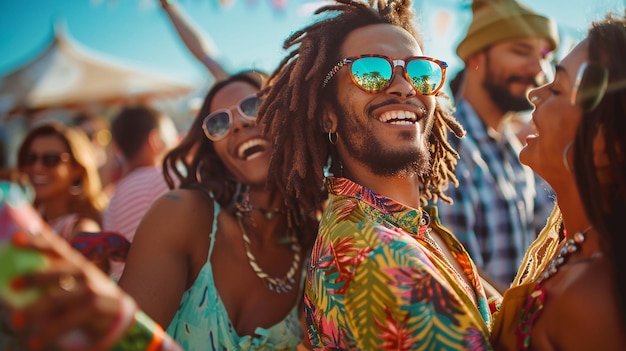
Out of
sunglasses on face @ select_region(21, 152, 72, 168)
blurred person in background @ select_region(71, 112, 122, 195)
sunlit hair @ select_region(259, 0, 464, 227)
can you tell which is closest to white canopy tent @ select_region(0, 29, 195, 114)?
blurred person in background @ select_region(71, 112, 122, 195)

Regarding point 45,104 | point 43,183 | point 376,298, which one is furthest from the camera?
point 45,104

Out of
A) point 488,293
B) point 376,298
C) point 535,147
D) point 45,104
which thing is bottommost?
point 45,104

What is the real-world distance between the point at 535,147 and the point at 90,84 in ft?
44.3

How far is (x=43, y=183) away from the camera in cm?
433

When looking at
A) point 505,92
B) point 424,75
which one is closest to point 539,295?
point 424,75

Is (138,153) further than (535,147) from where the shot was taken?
Yes

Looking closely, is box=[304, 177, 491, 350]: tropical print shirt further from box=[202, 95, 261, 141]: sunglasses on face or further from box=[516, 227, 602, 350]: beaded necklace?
box=[202, 95, 261, 141]: sunglasses on face

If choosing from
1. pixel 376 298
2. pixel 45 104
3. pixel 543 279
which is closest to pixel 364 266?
pixel 376 298

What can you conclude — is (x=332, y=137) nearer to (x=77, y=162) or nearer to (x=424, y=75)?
(x=424, y=75)

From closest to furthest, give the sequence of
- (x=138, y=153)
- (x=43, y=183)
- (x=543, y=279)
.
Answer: (x=543, y=279) < (x=43, y=183) < (x=138, y=153)

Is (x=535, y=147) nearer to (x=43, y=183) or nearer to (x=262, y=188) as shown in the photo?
(x=262, y=188)

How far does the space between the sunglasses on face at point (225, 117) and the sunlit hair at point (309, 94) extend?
15.0 inches

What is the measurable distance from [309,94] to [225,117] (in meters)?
0.73

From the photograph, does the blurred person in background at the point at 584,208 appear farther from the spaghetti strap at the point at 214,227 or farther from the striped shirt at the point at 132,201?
the striped shirt at the point at 132,201
